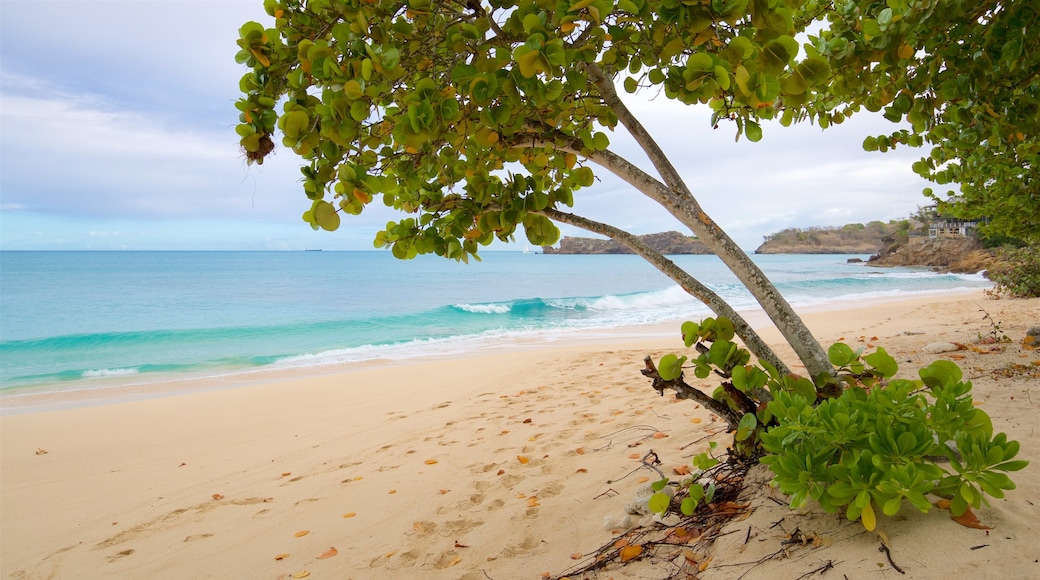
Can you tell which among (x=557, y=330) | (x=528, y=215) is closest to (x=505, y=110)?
(x=528, y=215)

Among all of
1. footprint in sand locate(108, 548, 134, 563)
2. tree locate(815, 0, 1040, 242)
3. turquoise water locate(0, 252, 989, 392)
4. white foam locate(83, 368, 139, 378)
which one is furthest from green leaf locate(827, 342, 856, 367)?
white foam locate(83, 368, 139, 378)

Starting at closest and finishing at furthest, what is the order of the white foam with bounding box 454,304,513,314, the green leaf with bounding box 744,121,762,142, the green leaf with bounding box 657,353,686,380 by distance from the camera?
the green leaf with bounding box 744,121,762,142
the green leaf with bounding box 657,353,686,380
the white foam with bounding box 454,304,513,314

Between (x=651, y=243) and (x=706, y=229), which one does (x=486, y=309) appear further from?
(x=651, y=243)

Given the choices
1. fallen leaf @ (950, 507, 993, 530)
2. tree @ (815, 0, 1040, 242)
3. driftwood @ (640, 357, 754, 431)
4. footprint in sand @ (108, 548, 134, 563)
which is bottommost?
footprint in sand @ (108, 548, 134, 563)

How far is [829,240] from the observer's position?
304 ft

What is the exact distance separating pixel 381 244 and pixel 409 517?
5.40 feet

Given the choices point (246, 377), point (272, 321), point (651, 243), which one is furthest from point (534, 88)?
point (651, 243)

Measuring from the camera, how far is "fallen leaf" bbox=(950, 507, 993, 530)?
1.59m

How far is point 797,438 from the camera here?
1.78 m

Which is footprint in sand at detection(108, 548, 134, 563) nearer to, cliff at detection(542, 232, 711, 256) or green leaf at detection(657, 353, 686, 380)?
green leaf at detection(657, 353, 686, 380)

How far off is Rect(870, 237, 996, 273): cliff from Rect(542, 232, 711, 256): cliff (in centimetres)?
2747

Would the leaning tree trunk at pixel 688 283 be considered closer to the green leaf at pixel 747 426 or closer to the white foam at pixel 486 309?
the green leaf at pixel 747 426

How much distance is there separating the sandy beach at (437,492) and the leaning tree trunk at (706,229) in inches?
23.8

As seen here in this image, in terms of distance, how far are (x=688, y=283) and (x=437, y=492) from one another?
2.18 m
